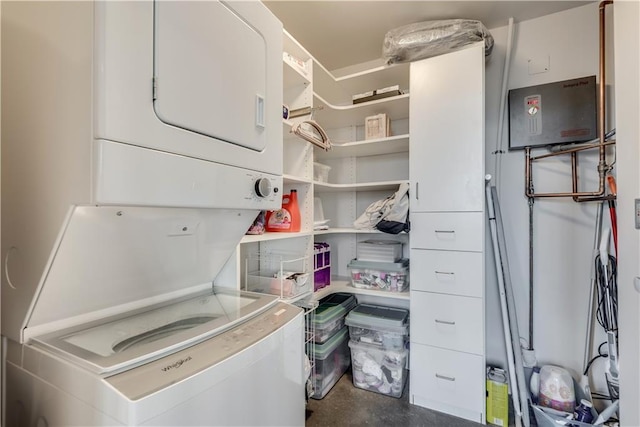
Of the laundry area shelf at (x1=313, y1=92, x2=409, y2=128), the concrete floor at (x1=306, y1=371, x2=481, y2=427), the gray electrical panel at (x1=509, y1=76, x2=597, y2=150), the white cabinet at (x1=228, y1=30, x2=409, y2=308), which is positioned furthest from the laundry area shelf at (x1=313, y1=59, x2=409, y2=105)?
the concrete floor at (x1=306, y1=371, x2=481, y2=427)

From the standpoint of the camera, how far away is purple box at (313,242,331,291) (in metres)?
2.01

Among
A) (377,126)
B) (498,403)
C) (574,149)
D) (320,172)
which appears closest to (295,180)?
(320,172)

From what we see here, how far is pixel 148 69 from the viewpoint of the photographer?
0.66 metres

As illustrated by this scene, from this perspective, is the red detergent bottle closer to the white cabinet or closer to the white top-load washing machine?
the white cabinet

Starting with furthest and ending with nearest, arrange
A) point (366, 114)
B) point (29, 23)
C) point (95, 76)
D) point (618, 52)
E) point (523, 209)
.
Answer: point (366, 114) → point (523, 209) → point (618, 52) → point (29, 23) → point (95, 76)

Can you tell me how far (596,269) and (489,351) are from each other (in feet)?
2.77

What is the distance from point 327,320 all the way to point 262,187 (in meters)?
1.26

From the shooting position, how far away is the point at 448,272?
5.70ft

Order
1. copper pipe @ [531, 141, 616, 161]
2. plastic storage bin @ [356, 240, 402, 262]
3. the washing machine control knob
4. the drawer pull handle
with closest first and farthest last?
the washing machine control knob → copper pipe @ [531, 141, 616, 161] → the drawer pull handle → plastic storage bin @ [356, 240, 402, 262]

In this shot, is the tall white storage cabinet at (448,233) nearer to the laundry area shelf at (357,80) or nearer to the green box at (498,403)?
the green box at (498,403)

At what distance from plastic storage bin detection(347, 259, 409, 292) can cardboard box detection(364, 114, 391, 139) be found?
94 cm

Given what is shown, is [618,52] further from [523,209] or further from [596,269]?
[596,269]

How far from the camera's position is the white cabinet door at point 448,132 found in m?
1.68

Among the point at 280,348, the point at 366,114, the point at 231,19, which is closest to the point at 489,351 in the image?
the point at 280,348
